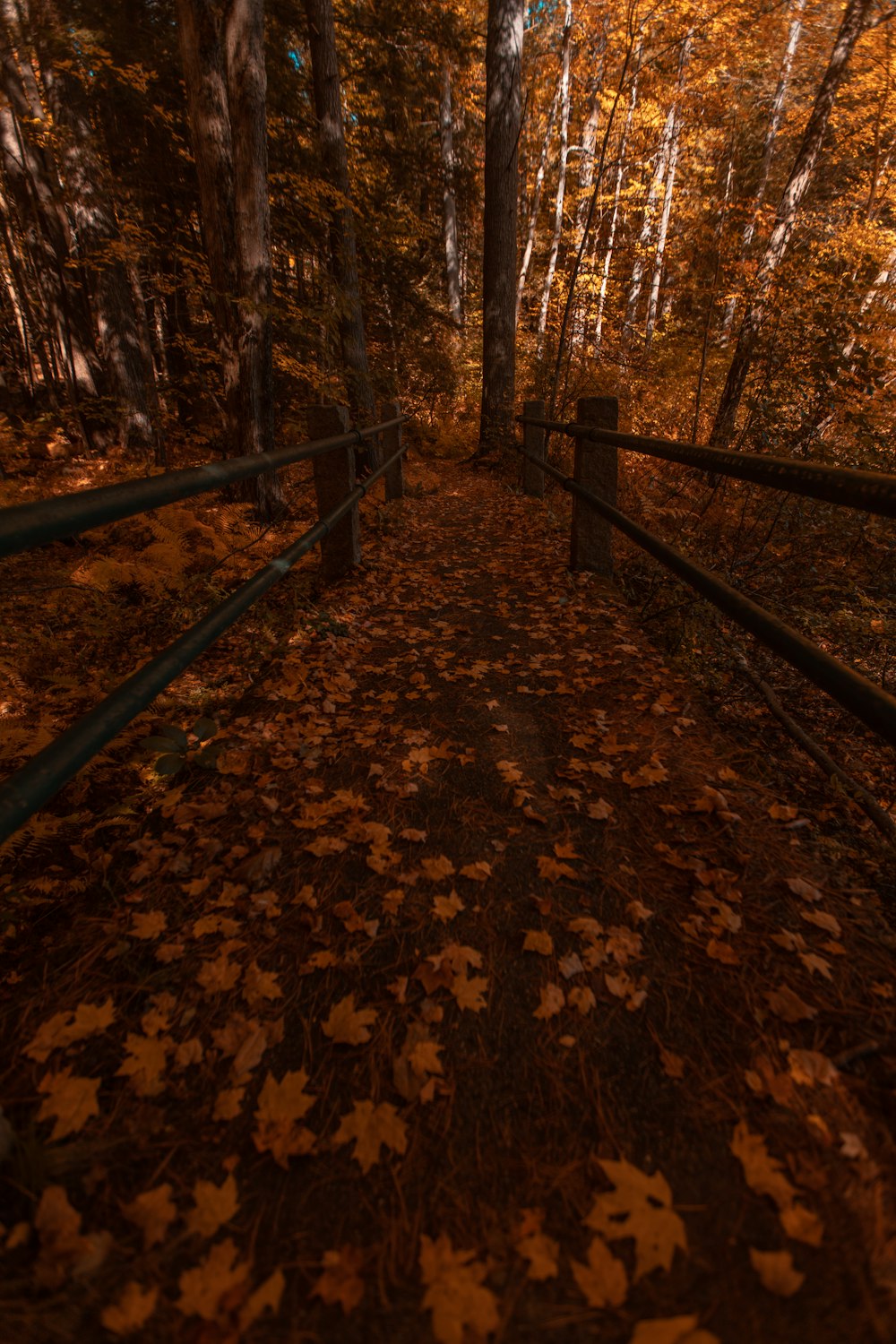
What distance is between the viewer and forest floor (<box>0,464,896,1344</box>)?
1015 mm

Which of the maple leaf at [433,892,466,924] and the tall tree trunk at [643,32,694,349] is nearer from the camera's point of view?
the maple leaf at [433,892,466,924]

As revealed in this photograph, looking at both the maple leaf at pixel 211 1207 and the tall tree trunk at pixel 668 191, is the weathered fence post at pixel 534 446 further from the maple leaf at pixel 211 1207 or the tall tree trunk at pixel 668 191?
the tall tree trunk at pixel 668 191

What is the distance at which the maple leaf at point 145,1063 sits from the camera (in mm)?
1337

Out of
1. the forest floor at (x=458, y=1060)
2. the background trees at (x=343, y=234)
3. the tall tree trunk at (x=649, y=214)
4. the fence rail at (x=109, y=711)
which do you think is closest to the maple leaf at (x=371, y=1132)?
the forest floor at (x=458, y=1060)

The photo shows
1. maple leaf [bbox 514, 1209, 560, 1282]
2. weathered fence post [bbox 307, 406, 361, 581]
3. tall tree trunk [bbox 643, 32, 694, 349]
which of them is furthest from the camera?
tall tree trunk [bbox 643, 32, 694, 349]

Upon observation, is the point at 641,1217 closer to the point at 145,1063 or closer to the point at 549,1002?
the point at 549,1002

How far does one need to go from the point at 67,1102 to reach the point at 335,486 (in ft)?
12.4

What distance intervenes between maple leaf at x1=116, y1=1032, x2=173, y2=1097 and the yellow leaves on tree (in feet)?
4.26

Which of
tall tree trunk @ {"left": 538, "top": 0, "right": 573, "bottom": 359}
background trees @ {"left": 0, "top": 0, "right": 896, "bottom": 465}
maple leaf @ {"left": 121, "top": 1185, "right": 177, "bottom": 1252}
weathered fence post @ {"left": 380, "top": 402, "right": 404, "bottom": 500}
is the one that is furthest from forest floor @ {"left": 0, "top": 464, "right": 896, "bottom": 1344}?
tall tree trunk @ {"left": 538, "top": 0, "right": 573, "bottom": 359}

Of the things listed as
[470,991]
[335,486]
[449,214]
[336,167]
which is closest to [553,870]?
[470,991]

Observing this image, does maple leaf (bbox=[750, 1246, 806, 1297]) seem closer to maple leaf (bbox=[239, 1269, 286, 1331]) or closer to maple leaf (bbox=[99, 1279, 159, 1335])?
maple leaf (bbox=[239, 1269, 286, 1331])

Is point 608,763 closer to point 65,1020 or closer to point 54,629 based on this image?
point 65,1020

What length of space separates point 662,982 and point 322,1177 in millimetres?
952

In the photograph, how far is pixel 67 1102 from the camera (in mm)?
1282
